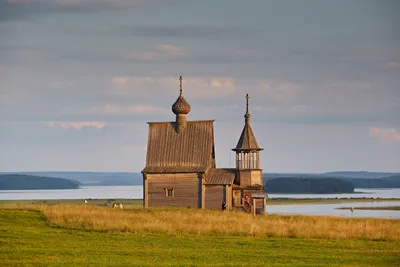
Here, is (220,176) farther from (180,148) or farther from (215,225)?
(215,225)

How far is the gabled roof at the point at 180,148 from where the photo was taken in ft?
242

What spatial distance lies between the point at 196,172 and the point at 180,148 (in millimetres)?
2829

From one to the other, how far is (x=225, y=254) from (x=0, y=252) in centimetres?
925

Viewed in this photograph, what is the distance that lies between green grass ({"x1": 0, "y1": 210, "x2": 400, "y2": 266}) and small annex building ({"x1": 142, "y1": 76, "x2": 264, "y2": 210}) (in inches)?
1002

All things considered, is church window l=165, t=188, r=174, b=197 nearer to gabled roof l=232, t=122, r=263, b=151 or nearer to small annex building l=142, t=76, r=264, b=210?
small annex building l=142, t=76, r=264, b=210

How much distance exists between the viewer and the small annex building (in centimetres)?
7319

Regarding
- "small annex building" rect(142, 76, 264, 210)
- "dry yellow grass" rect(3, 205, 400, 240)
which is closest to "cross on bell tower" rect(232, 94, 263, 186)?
"small annex building" rect(142, 76, 264, 210)

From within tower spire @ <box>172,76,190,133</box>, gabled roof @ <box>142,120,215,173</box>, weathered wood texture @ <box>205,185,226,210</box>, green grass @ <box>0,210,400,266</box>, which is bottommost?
green grass @ <box>0,210,400,266</box>

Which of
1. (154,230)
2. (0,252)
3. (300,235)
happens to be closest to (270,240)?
(300,235)

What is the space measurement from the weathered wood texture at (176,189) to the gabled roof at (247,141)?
4.36 metres

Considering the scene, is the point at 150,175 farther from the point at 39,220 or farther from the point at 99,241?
the point at 99,241

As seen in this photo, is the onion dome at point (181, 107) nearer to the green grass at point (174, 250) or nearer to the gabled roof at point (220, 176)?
the gabled roof at point (220, 176)

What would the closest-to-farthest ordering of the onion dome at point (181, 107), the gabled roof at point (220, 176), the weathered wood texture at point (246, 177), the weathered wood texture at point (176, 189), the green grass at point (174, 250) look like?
the green grass at point (174, 250) → the gabled roof at point (220, 176) → the weathered wood texture at point (176, 189) → the weathered wood texture at point (246, 177) → the onion dome at point (181, 107)

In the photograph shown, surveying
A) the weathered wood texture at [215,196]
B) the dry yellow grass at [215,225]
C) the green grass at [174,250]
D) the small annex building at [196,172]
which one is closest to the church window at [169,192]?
the small annex building at [196,172]
